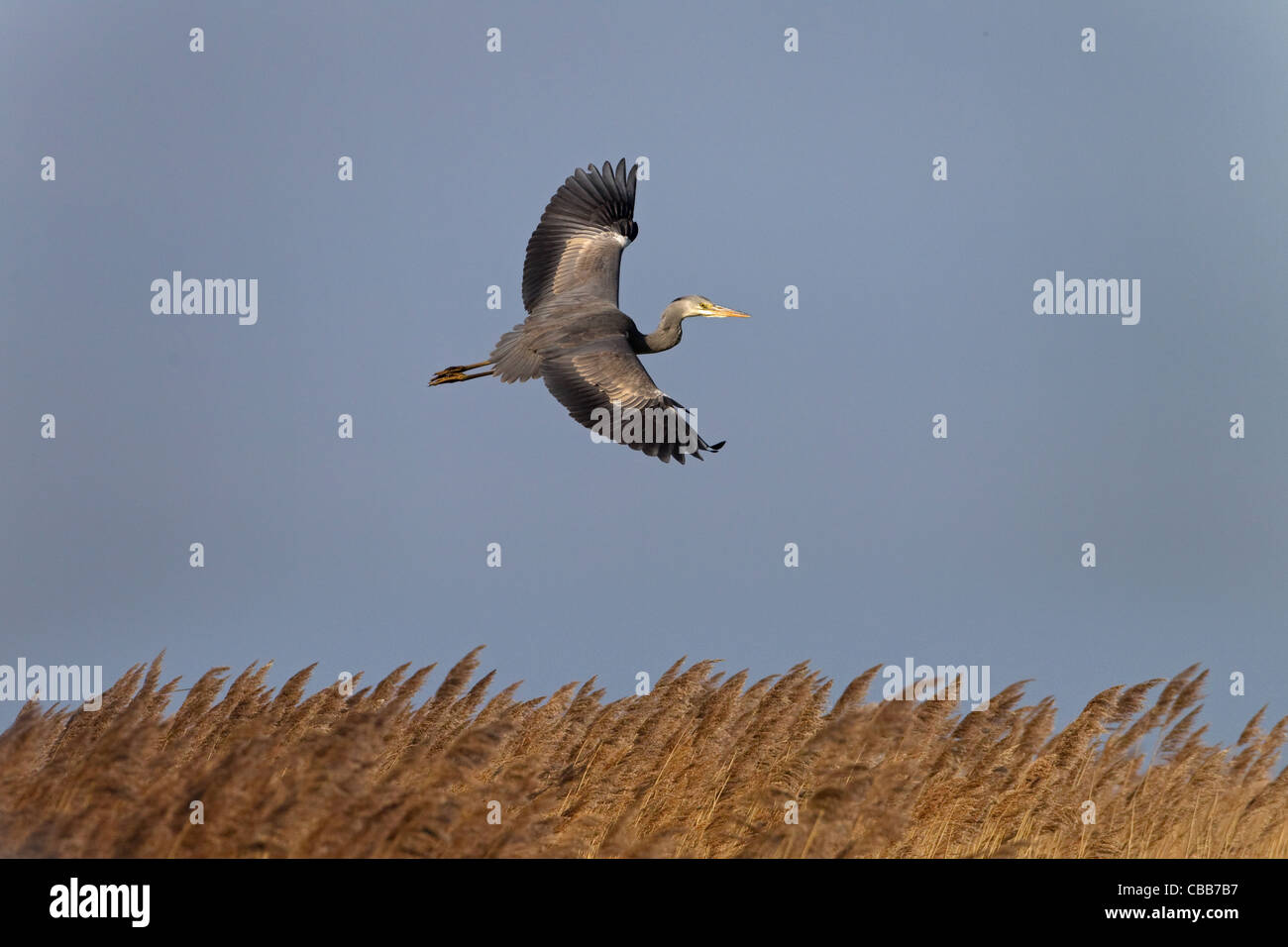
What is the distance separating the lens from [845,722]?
6.39 m

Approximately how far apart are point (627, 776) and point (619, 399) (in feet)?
9.33

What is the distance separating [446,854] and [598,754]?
2.43m

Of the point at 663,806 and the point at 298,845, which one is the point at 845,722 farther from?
the point at 298,845

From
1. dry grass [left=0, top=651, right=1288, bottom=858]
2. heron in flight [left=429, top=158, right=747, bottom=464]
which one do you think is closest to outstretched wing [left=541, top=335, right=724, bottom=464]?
heron in flight [left=429, top=158, right=747, bottom=464]

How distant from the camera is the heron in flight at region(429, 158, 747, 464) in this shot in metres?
9.02

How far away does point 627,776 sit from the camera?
23.4 ft

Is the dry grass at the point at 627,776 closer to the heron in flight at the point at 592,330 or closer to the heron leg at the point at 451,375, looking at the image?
the heron in flight at the point at 592,330

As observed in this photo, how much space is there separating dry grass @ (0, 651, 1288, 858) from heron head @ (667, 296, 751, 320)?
11.5ft

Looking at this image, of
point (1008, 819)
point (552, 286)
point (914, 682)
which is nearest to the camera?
point (1008, 819)

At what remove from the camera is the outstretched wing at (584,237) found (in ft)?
37.1

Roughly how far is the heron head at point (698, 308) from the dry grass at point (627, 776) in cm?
352

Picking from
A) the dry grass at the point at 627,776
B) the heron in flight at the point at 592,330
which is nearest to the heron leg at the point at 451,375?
the heron in flight at the point at 592,330
